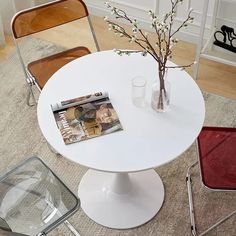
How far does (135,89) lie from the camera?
2.03 meters

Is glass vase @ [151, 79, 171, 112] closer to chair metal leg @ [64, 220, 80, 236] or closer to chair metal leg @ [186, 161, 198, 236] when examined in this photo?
chair metal leg @ [186, 161, 198, 236]

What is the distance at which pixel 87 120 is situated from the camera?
200cm

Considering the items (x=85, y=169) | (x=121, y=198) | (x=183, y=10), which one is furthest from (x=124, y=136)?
(x=183, y=10)

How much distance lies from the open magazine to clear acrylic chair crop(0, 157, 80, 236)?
0.32 meters

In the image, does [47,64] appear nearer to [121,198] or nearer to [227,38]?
[121,198]

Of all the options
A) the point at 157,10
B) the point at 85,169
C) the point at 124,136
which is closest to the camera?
the point at 124,136

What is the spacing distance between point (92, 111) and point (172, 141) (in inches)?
15.7

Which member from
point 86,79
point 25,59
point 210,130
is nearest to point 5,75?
point 25,59

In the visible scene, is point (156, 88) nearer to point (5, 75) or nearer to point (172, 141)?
point (172, 141)

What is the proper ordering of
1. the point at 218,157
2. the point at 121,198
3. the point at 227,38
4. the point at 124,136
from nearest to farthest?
the point at 124,136
the point at 218,157
the point at 121,198
the point at 227,38

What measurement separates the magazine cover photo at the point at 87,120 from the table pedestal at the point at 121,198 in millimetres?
515

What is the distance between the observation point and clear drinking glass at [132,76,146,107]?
2.03m

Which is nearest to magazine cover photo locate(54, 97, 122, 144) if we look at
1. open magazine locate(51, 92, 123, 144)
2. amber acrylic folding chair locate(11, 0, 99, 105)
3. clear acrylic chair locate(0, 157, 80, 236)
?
open magazine locate(51, 92, 123, 144)

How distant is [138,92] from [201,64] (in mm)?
1445
